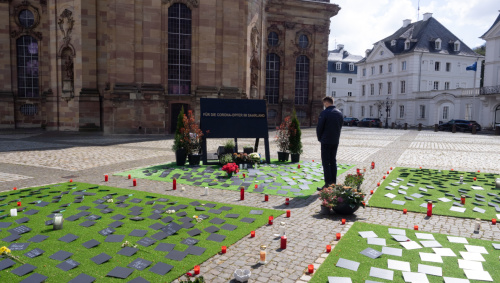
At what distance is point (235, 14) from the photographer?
28.6m

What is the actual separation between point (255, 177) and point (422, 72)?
52364 mm

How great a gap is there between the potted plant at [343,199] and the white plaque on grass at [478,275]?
2517mm

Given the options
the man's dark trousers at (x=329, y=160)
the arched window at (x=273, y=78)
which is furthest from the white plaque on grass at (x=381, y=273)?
the arched window at (x=273, y=78)

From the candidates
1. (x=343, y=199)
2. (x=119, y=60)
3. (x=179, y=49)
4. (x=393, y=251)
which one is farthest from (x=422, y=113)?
(x=393, y=251)

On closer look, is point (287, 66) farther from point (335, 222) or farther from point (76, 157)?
point (335, 222)

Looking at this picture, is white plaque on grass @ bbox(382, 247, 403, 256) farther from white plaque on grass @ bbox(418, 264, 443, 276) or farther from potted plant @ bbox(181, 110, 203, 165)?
potted plant @ bbox(181, 110, 203, 165)

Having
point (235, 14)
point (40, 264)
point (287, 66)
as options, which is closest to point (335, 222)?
point (40, 264)

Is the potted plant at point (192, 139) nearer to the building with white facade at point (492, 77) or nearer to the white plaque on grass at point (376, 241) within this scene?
the white plaque on grass at point (376, 241)

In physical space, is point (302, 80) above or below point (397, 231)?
above

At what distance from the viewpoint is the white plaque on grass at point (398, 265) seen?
15.1ft

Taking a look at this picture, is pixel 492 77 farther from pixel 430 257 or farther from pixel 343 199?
pixel 430 257

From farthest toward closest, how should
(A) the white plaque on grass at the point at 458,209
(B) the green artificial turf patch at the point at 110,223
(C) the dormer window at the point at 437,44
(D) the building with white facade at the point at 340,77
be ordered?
1. (D) the building with white facade at the point at 340,77
2. (C) the dormer window at the point at 437,44
3. (A) the white plaque on grass at the point at 458,209
4. (B) the green artificial turf patch at the point at 110,223

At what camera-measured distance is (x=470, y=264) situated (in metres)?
4.69

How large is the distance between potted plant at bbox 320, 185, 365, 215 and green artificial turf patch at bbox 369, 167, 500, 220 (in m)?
1.04
